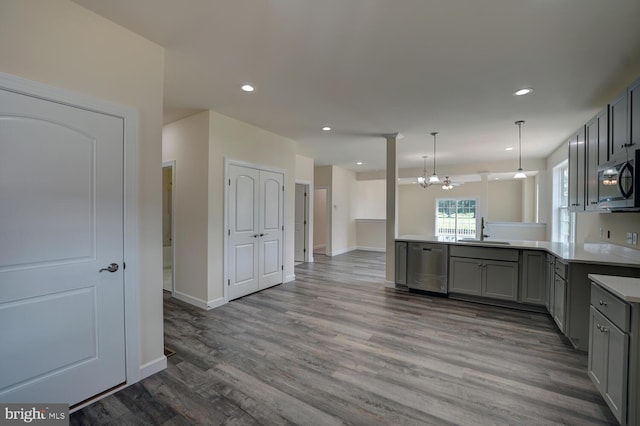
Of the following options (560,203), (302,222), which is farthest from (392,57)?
(560,203)

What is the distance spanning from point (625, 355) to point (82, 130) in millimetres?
3699

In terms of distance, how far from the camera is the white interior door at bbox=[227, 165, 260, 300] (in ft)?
13.5

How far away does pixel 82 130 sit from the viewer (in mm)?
1885

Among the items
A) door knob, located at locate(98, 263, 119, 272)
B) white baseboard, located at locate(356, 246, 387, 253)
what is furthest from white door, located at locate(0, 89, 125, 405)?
white baseboard, located at locate(356, 246, 387, 253)

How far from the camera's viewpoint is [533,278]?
366 cm

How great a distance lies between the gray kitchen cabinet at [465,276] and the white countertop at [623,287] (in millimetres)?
2112

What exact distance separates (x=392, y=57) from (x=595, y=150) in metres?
2.43

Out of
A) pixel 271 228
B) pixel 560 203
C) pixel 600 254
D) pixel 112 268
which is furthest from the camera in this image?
pixel 560 203

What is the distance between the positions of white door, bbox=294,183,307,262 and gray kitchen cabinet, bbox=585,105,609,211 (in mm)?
5302

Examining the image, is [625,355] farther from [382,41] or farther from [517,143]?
[517,143]

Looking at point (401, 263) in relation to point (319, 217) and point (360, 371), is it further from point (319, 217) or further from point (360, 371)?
point (319, 217)

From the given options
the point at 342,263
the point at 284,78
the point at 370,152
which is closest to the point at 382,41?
the point at 284,78

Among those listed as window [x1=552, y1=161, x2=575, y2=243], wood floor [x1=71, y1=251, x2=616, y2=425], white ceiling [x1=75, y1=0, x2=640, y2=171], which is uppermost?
white ceiling [x1=75, y1=0, x2=640, y2=171]

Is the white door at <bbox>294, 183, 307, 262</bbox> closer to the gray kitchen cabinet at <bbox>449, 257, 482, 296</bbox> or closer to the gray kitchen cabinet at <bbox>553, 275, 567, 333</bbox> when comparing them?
the gray kitchen cabinet at <bbox>449, 257, 482, 296</bbox>
